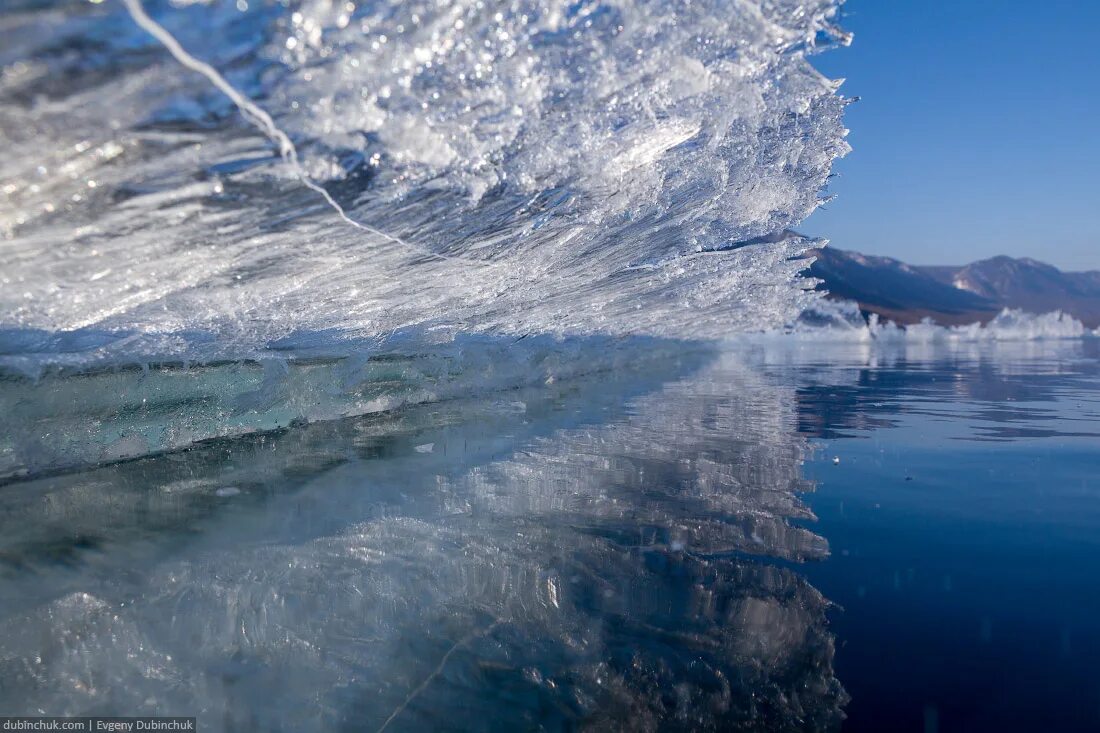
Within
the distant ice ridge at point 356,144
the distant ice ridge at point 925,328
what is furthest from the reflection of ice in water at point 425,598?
the distant ice ridge at point 925,328

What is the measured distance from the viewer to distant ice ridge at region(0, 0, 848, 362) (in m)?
1.63

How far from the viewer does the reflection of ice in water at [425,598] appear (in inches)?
55.5

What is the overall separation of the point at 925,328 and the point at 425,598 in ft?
106

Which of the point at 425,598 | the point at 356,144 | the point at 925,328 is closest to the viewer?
the point at 425,598

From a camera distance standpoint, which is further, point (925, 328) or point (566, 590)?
point (925, 328)

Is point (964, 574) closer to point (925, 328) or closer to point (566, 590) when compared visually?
point (566, 590)

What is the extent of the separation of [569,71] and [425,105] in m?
0.49

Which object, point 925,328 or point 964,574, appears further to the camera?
point 925,328

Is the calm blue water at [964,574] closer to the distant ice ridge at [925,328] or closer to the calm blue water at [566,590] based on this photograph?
the calm blue water at [566,590]

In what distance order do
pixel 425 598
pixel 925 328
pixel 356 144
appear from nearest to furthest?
pixel 425 598
pixel 356 144
pixel 925 328

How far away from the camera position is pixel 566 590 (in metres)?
1.89

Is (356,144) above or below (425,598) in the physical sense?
above

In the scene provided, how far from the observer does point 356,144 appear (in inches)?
83.8

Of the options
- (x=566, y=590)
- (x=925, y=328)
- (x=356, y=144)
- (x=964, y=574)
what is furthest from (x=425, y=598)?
(x=925, y=328)
